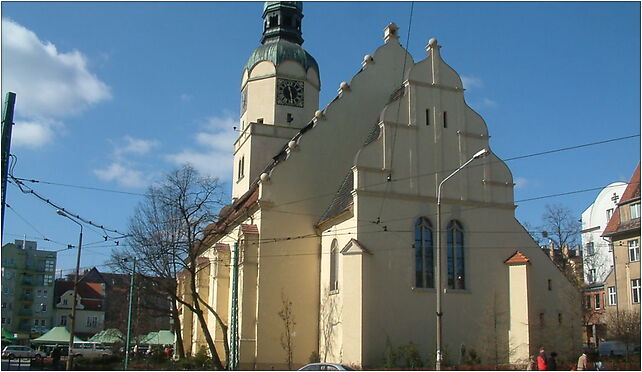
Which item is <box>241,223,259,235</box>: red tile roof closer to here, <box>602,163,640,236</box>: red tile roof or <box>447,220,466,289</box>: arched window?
<box>447,220,466,289</box>: arched window

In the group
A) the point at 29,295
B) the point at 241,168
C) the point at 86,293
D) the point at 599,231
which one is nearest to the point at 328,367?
the point at 241,168

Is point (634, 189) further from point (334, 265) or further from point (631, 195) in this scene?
point (334, 265)

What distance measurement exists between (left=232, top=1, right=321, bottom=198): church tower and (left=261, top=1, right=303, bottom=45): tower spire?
66cm

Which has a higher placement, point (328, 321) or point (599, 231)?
point (599, 231)

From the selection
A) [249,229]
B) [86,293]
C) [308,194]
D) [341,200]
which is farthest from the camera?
[86,293]

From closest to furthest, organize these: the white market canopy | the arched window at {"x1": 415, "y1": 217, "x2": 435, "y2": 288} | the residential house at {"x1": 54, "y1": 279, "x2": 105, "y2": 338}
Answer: the arched window at {"x1": 415, "y1": 217, "x2": 435, "y2": 288} < the white market canopy < the residential house at {"x1": 54, "y1": 279, "x2": 105, "y2": 338}

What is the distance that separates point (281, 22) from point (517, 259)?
24070 mm

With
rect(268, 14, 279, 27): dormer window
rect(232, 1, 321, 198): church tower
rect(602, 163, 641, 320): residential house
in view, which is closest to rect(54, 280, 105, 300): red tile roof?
rect(232, 1, 321, 198): church tower

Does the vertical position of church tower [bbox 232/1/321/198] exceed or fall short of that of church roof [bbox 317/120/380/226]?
it exceeds it

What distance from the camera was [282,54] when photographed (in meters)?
44.7

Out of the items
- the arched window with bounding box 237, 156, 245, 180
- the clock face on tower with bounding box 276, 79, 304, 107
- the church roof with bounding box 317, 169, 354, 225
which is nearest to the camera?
the church roof with bounding box 317, 169, 354, 225

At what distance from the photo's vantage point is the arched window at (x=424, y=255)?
31953 mm

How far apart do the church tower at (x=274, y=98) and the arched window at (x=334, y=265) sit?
1300cm

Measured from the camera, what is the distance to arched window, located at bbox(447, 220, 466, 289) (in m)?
32.5
